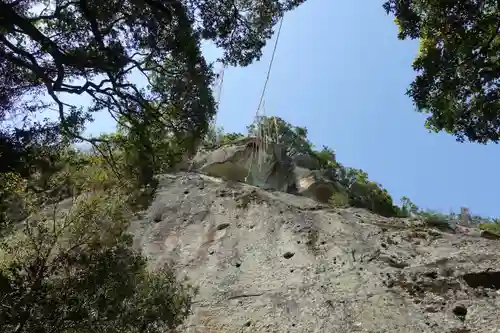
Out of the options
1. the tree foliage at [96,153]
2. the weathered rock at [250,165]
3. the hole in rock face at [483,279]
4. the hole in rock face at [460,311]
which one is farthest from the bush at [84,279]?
the weathered rock at [250,165]

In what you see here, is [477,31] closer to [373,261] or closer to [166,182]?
[373,261]

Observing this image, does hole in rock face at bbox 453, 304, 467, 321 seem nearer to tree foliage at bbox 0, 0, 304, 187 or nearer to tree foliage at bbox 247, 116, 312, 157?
tree foliage at bbox 0, 0, 304, 187

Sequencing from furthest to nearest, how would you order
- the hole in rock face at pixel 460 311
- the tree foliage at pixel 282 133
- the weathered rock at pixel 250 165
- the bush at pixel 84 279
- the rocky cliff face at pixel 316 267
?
1. the tree foliage at pixel 282 133
2. the weathered rock at pixel 250 165
3. the rocky cliff face at pixel 316 267
4. the hole in rock face at pixel 460 311
5. the bush at pixel 84 279

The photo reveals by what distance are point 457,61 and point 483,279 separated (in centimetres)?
404

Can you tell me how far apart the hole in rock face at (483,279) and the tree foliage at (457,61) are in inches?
107

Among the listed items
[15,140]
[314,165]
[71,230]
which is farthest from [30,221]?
[314,165]

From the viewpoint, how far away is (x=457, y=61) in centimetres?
1015

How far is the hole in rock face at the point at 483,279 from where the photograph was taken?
9.02 m

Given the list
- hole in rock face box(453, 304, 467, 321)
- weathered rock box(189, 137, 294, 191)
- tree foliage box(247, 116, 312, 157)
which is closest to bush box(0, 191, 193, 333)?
hole in rock face box(453, 304, 467, 321)

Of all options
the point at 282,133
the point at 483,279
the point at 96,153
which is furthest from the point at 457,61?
the point at 282,133

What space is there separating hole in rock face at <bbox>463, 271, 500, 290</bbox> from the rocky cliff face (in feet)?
0.06

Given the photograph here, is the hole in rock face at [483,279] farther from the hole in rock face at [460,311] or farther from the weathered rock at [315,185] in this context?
the weathered rock at [315,185]

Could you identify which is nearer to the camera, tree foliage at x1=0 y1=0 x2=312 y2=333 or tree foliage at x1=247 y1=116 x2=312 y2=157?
tree foliage at x1=0 y1=0 x2=312 y2=333

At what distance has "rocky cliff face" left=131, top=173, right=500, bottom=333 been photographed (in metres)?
8.72
